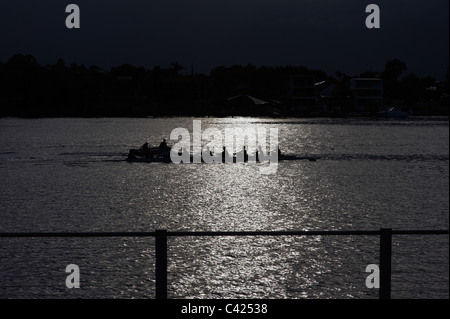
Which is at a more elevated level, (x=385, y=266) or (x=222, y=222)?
(x=385, y=266)

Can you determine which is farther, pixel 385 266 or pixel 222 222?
pixel 222 222

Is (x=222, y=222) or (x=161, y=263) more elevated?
(x=161, y=263)

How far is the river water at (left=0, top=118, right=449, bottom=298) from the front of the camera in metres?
23.1

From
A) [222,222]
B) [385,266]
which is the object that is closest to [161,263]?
[385,266]

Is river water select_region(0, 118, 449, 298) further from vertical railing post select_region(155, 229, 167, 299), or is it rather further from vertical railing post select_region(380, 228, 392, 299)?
vertical railing post select_region(380, 228, 392, 299)

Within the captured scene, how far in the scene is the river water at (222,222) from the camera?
23.1 metres

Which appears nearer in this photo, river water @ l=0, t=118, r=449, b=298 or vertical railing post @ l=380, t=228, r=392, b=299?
vertical railing post @ l=380, t=228, r=392, b=299

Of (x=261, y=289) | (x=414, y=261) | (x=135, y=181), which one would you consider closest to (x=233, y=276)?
(x=261, y=289)

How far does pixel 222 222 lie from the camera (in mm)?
38094

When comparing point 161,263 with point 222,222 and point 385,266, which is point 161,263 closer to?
point 385,266

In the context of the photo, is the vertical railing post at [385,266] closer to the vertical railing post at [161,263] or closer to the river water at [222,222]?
the vertical railing post at [161,263]

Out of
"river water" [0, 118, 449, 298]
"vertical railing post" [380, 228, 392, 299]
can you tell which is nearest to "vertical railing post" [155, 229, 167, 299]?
"vertical railing post" [380, 228, 392, 299]

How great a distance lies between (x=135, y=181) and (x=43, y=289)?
37.8 metres

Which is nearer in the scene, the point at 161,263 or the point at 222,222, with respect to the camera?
the point at 161,263
